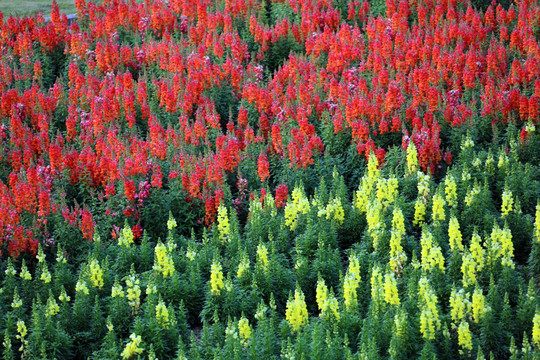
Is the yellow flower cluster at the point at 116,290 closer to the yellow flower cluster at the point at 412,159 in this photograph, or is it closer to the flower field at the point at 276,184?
the flower field at the point at 276,184

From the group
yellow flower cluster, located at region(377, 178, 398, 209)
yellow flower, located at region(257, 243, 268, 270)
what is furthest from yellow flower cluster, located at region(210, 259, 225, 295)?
yellow flower cluster, located at region(377, 178, 398, 209)

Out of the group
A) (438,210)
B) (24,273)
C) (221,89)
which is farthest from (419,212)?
(221,89)

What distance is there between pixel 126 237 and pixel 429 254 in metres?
4.07

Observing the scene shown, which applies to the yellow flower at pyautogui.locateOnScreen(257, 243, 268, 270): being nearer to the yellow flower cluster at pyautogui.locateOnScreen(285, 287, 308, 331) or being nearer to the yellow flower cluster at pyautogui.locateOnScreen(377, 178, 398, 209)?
the yellow flower cluster at pyautogui.locateOnScreen(285, 287, 308, 331)

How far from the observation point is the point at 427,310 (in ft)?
29.6

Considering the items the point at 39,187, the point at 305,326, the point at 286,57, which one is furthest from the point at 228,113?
the point at 305,326

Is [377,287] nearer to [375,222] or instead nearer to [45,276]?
[375,222]

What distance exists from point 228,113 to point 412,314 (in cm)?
696

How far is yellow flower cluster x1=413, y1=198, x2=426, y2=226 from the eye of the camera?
37.0ft

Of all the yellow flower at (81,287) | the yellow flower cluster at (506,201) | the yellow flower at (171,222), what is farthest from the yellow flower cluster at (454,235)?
the yellow flower at (81,287)

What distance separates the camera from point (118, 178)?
1281 centimetres

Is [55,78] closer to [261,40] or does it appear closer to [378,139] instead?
[261,40]

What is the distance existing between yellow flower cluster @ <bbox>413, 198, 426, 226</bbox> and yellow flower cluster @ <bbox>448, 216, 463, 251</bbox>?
0.94 meters

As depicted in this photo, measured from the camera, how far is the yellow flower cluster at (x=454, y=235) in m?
10.3
